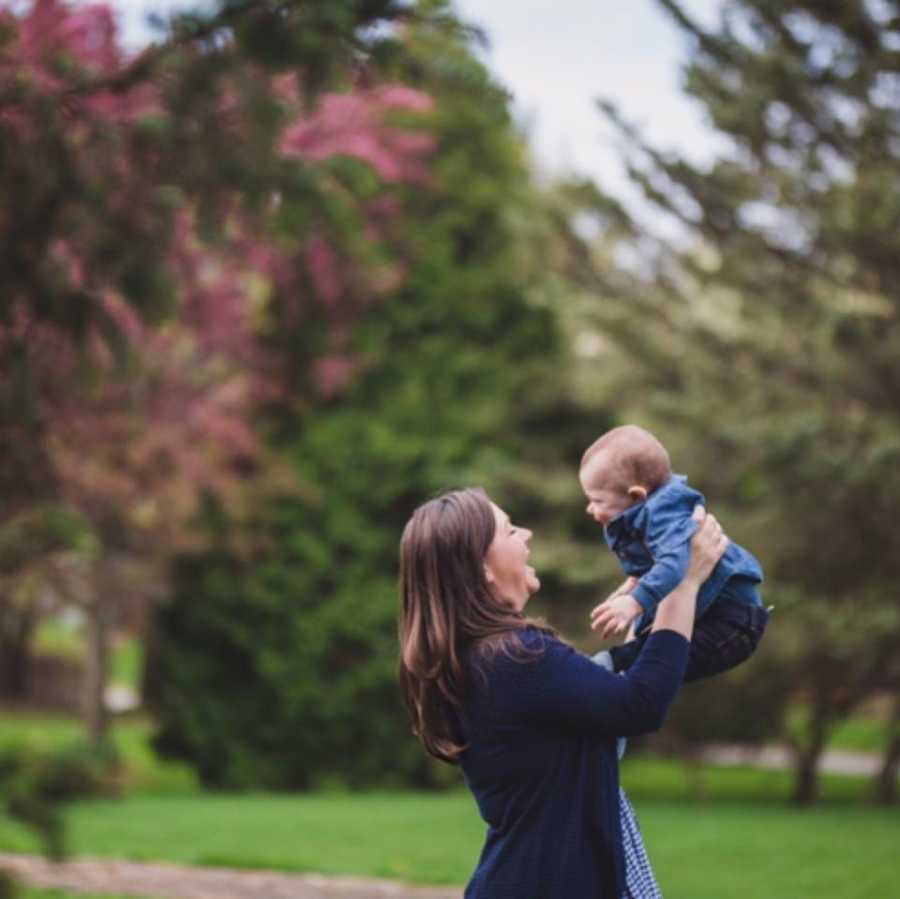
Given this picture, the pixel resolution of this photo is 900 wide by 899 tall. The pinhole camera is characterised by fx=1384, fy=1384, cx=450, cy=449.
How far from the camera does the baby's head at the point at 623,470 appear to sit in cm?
267

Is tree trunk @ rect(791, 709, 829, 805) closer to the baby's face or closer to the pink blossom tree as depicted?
the pink blossom tree

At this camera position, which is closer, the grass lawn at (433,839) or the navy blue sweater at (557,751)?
the navy blue sweater at (557,751)

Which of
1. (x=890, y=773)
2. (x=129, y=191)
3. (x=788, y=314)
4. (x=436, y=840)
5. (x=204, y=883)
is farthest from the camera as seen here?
(x=890, y=773)

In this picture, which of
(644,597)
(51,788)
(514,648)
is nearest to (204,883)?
(51,788)

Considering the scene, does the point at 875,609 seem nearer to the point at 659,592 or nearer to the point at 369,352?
the point at 369,352

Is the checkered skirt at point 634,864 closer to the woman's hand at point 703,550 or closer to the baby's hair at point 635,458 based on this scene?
the woman's hand at point 703,550

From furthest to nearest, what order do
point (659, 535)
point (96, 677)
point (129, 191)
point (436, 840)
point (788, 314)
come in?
point (96, 677)
point (788, 314)
point (436, 840)
point (129, 191)
point (659, 535)

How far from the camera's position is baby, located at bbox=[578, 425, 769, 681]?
8.68 ft

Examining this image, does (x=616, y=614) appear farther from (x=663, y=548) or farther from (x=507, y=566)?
(x=507, y=566)

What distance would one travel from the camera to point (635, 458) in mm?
2670

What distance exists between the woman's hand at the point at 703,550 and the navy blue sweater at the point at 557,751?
0.40 feet

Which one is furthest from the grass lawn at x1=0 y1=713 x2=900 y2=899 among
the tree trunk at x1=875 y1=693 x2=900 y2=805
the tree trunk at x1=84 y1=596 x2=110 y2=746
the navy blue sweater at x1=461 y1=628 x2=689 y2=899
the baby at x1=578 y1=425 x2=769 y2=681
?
the baby at x1=578 y1=425 x2=769 y2=681

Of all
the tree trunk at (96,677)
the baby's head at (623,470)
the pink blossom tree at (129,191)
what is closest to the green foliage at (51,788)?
the pink blossom tree at (129,191)

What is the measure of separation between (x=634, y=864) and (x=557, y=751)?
0.29 meters
